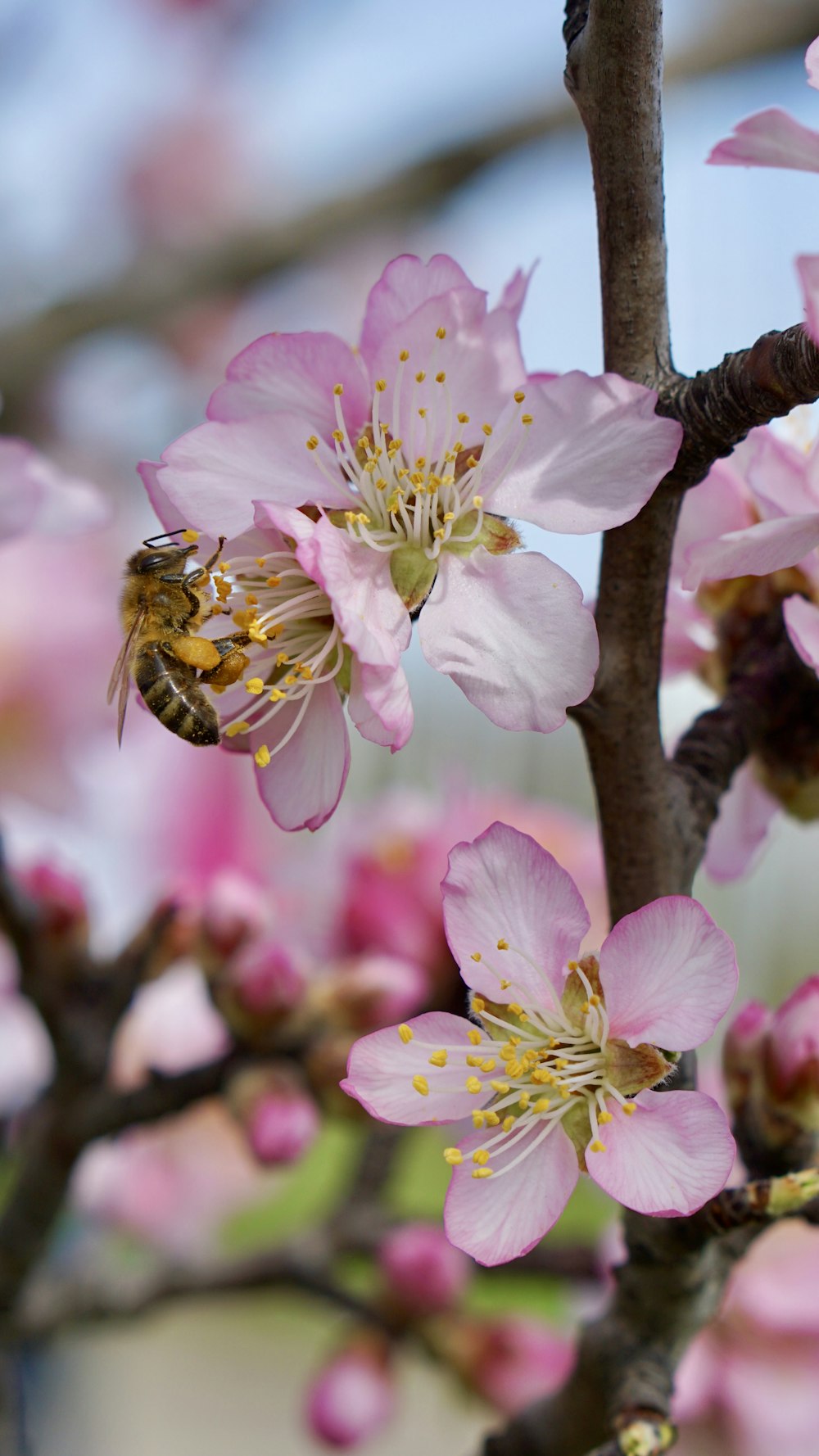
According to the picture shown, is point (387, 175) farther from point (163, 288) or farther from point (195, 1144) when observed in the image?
point (195, 1144)

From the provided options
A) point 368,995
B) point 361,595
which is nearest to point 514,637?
point 361,595

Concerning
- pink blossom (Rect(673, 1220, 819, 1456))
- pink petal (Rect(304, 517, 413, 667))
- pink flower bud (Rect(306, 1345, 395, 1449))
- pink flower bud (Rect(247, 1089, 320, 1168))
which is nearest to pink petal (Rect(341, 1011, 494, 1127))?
pink petal (Rect(304, 517, 413, 667))

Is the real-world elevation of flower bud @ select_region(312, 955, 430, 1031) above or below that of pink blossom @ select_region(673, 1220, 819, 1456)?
above

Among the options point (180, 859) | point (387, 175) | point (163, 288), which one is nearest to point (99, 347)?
point (163, 288)

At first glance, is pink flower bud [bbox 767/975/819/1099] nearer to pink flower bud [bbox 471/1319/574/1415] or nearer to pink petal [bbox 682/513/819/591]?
pink petal [bbox 682/513/819/591]

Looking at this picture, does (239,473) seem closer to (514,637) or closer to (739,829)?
(514,637)

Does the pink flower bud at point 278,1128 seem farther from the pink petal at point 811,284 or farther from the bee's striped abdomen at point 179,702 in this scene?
the pink petal at point 811,284
